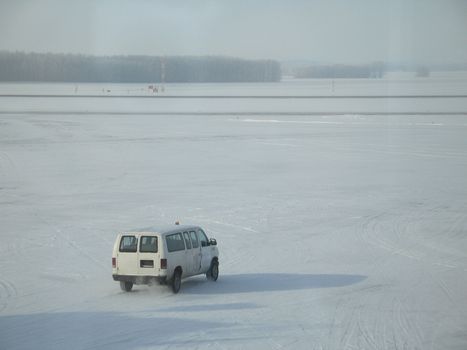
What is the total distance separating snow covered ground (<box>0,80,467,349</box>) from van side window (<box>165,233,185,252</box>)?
0.69 metres

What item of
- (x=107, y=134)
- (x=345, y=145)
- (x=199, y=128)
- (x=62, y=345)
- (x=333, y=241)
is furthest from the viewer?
(x=199, y=128)

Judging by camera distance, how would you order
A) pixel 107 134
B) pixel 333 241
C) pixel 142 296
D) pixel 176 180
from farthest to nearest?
pixel 107 134 → pixel 176 180 → pixel 333 241 → pixel 142 296

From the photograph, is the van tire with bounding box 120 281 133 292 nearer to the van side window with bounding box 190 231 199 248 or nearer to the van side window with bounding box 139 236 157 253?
the van side window with bounding box 139 236 157 253

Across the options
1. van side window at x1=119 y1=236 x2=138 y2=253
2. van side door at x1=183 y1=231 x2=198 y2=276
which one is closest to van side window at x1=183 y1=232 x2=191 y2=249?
van side door at x1=183 y1=231 x2=198 y2=276

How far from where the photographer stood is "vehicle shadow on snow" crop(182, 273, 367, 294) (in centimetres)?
1285

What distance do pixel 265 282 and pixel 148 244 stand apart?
82.5 inches

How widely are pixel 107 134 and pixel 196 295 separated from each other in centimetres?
3576

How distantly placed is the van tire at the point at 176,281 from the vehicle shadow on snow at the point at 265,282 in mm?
208

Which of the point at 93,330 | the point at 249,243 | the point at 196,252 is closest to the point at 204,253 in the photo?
the point at 196,252

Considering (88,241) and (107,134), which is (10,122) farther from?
(88,241)

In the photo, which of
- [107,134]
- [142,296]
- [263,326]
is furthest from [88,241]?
[107,134]

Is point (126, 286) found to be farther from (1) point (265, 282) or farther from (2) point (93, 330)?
(2) point (93, 330)

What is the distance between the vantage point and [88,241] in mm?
16938

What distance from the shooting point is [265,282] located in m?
13.3
